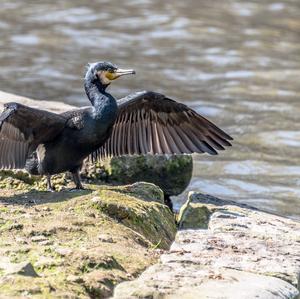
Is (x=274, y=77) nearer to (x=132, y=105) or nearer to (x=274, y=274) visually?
(x=132, y=105)

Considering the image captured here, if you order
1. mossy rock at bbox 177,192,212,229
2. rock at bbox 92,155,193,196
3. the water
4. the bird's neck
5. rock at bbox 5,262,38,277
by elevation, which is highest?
the bird's neck

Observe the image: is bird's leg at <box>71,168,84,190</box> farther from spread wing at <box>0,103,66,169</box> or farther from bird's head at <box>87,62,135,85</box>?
bird's head at <box>87,62,135,85</box>

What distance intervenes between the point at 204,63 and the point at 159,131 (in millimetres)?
7372

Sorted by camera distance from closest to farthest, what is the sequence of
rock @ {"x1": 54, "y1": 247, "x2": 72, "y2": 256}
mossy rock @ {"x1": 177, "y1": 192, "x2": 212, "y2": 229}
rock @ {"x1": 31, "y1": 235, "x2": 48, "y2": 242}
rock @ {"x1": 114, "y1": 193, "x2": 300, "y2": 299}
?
rock @ {"x1": 114, "y1": 193, "x2": 300, "y2": 299} → rock @ {"x1": 54, "y1": 247, "x2": 72, "y2": 256} → rock @ {"x1": 31, "y1": 235, "x2": 48, "y2": 242} → mossy rock @ {"x1": 177, "y1": 192, "x2": 212, "y2": 229}

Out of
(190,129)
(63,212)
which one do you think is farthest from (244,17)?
(63,212)

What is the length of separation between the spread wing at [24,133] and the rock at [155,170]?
48.0 inches

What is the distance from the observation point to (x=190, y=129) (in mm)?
8445

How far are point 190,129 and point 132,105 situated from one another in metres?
0.50

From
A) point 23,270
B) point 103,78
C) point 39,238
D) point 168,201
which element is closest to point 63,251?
point 39,238

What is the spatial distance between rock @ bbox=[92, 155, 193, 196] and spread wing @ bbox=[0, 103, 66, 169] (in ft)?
4.00

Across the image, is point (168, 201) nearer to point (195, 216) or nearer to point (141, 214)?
point (195, 216)

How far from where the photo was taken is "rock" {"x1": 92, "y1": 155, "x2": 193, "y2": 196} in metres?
8.86

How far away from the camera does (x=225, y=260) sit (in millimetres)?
6047

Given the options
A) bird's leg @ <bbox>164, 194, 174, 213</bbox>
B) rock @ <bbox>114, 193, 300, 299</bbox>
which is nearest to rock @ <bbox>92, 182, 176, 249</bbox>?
rock @ <bbox>114, 193, 300, 299</bbox>
